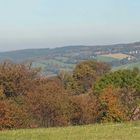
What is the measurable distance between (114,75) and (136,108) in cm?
1420

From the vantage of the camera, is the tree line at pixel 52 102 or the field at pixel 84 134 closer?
the field at pixel 84 134

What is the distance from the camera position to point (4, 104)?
53219mm

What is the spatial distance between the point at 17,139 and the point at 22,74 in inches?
1889

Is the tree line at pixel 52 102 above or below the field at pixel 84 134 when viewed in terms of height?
below

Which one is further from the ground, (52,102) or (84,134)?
(84,134)

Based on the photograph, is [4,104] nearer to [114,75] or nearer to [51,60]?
[114,75]

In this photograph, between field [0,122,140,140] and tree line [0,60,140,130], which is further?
tree line [0,60,140,130]

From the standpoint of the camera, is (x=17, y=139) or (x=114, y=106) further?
(x=114, y=106)

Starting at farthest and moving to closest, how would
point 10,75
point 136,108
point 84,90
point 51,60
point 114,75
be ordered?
1. point 51,60
2. point 84,90
3. point 114,75
4. point 136,108
5. point 10,75

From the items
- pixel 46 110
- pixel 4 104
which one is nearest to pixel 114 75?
pixel 46 110

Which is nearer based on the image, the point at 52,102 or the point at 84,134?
the point at 84,134

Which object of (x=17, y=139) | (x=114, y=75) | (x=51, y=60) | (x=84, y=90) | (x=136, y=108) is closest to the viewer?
(x=17, y=139)

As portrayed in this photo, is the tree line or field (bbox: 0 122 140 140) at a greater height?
field (bbox: 0 122 140 140)

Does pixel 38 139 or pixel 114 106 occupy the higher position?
pixel 38 139
